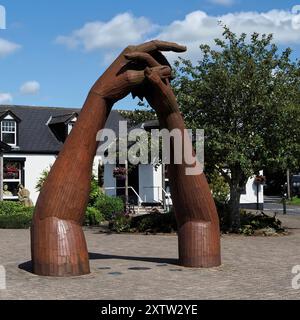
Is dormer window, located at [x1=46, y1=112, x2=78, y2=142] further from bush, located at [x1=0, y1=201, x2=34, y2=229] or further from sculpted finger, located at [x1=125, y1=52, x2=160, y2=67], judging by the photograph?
sculpted finger, located at [x1=125, y1=52, x2=160, y2=67]

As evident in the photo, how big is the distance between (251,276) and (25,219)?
14.1 meters

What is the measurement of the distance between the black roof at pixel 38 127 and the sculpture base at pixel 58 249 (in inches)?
901

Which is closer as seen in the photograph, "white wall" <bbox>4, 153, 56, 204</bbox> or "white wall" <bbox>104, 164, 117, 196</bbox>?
"white wall" <bbox>4, 153, 56, 204</bbox>

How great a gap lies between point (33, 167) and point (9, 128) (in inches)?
113

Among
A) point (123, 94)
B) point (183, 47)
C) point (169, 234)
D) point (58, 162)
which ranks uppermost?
point (183, 47)

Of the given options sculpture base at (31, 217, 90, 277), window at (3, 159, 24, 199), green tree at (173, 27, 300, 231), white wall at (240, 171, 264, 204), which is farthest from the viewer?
white wall at (240, 171, 264, 204)

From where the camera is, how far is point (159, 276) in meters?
9.92

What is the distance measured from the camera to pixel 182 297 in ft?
26.5

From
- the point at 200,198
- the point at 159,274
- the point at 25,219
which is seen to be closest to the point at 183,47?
the point at 200,198

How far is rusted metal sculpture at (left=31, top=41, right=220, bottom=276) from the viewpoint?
9.77 meters

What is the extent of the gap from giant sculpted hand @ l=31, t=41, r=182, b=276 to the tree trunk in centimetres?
950

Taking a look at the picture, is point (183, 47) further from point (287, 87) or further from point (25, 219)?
point (25, 219)

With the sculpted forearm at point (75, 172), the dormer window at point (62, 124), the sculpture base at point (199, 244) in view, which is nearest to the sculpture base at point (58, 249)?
the sculpted forearm at point (75, 172)

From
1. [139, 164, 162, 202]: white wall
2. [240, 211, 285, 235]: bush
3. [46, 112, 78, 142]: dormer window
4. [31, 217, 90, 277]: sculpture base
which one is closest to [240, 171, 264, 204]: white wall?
[139, 164, 162, 202]: white wall
